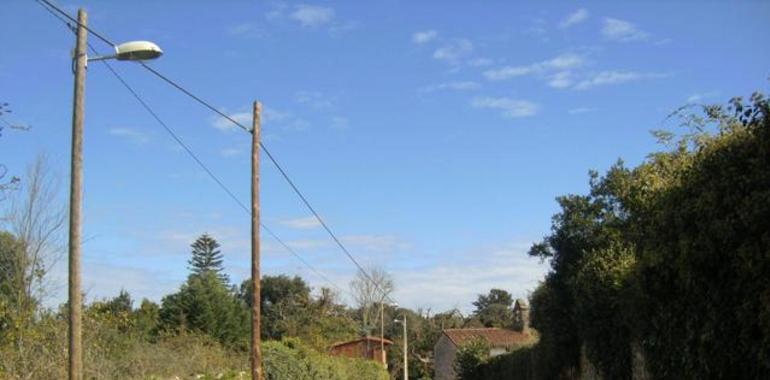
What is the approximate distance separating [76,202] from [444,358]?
60.3 meters

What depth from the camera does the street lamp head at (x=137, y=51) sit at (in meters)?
11.4

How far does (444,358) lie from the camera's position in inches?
2717

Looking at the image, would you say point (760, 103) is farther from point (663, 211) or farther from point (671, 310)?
point (671, 310)

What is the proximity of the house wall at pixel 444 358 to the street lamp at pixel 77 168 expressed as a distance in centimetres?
5573

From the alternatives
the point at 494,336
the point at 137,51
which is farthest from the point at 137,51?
the point at 494,336

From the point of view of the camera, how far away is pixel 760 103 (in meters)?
9.30

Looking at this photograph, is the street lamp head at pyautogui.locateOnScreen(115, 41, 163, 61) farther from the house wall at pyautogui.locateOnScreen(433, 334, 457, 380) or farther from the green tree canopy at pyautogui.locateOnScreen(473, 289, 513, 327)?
the green tree canopy at pyautogui.locateOnScreen(473, 289, 513, 327)

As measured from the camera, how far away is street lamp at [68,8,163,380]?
11156 millimetres

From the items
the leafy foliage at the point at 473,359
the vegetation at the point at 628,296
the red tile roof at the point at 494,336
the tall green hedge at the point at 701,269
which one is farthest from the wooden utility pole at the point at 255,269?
the red tile roof at the point at 494,336

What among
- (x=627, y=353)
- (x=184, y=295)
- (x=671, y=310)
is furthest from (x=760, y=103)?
(x=184, y=295)

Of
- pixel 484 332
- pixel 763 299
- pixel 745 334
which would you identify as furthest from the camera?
pixel 484 332

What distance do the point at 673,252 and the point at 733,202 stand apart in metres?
2.18

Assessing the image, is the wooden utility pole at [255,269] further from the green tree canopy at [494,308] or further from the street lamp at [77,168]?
the green tree canopy at [494,308]

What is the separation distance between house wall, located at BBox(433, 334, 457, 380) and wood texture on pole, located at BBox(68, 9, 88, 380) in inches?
2194
